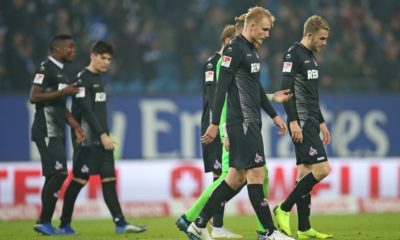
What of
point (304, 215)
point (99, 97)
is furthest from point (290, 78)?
point (99, 97)

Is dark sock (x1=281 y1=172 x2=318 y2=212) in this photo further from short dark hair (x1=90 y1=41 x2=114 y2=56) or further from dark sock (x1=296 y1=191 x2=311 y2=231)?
short dark hair (x1=90 y1=41 x2=114 y2=56)

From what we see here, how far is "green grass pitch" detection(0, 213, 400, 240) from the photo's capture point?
9.20 metres

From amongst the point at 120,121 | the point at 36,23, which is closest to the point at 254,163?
the point at 120,121

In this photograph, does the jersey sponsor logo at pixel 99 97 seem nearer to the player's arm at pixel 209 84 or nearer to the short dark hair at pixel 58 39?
the short dark hair at pixel 58 39

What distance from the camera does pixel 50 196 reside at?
9.89m

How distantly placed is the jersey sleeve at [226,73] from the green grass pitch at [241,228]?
6.00 feet

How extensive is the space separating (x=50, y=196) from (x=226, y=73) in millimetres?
3111

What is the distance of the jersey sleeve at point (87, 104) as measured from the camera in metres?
9.75

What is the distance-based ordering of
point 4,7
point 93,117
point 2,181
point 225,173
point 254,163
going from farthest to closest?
point 4,7 → point 2,181 → point 93,117 → point 225,173 → point 254,163

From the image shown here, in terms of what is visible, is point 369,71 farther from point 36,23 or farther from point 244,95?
point 244,95

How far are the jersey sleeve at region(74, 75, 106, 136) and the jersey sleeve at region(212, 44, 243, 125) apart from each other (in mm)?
2425

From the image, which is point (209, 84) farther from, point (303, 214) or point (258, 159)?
point (258, 159)

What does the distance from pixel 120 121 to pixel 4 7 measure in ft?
9.73

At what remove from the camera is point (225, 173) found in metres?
8.23
